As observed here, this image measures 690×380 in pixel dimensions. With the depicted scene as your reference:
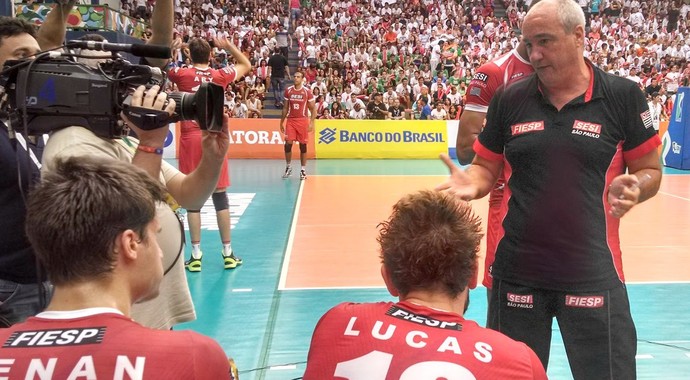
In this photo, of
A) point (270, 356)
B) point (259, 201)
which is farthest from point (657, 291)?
point (259, 201)

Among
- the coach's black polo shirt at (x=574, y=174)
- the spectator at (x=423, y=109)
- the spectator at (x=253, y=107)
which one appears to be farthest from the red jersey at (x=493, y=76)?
the spectator at (x=423, y=109)

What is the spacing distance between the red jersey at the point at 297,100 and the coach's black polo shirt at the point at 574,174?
986 centimetres

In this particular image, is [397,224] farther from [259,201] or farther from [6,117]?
[259,201]

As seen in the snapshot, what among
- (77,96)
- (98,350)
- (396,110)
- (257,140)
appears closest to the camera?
(98,350)

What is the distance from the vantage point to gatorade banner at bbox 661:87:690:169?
14.3 meters

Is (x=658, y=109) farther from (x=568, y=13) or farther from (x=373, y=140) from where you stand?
(x=568, y=13)

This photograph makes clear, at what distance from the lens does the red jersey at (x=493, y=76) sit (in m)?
3.36

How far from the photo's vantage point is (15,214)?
2561 mm

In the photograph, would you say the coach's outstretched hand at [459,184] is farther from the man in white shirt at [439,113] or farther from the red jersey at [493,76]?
the man in white shirt at [439,113]

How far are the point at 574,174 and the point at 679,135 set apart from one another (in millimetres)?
13560

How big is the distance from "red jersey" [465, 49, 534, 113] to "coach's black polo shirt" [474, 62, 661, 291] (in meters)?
0.68

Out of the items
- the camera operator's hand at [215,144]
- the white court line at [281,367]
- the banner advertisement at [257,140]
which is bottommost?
the banner advertisement at [257,140]

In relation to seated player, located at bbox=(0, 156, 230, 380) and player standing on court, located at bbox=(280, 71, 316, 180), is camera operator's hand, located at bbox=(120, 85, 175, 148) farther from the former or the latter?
player standing on court, located at bbox=(280, 71, 316, 180)

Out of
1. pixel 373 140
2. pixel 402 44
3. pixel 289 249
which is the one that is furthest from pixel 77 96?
pixel 402 44
